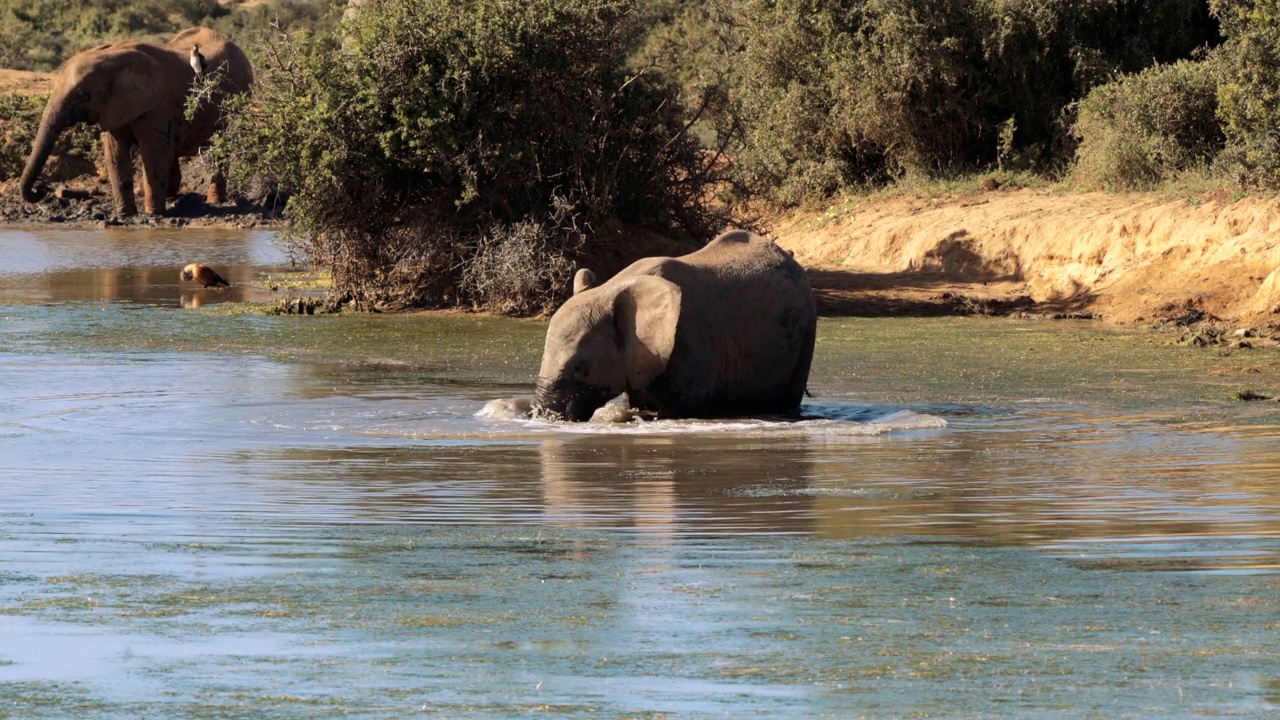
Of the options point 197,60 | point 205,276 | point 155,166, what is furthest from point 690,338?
point 155,166

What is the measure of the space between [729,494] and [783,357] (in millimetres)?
3573

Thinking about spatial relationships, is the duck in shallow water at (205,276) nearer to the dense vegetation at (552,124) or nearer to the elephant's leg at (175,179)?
the dense vegetation at (552,124)

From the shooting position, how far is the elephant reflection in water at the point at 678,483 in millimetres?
8742

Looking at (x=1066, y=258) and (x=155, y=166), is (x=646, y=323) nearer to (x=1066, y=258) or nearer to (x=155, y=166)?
(x=1066, y=258)

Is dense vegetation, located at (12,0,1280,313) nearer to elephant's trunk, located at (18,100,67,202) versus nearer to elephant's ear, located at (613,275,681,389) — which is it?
→ elephant's ear, located at (613,275,681,389)

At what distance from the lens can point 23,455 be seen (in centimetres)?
1113

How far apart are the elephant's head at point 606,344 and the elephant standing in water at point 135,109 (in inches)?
855

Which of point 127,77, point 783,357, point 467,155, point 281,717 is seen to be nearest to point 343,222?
point 467,155

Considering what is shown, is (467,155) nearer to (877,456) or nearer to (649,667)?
(877,456)

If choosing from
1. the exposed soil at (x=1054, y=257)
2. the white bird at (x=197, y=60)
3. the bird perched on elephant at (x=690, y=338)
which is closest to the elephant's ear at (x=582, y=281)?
the bird perched on elephant at (x=690, y=338)

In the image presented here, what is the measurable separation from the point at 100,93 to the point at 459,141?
49.9 feet

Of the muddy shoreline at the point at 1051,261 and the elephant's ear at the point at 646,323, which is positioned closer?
the elephant's ear at the point at 646,323

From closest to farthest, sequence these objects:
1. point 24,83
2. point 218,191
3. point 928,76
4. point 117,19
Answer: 1. point 928,76
2. point 218,191
3. point 24,83
4. point 117,19

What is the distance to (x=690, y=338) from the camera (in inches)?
492
